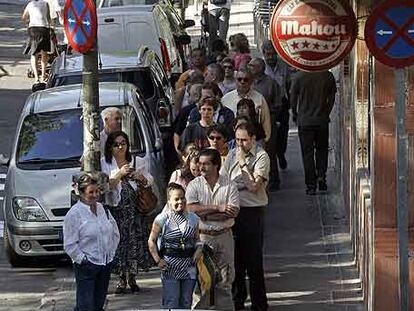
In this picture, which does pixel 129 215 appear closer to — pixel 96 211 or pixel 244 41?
pixel 96 211

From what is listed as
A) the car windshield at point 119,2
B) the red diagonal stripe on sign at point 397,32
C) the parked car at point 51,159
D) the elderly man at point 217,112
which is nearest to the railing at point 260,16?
the car windshield at point 119,2

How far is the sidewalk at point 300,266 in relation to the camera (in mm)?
12953

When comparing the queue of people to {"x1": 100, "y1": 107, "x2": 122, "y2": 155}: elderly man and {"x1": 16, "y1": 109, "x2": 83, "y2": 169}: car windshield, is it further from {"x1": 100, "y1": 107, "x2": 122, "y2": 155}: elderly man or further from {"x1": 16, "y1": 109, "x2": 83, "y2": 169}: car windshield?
{"x1": 16, "y1": 109, "x2": 83, "y2": 169}: car windshield

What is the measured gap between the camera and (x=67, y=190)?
1428 centimetres

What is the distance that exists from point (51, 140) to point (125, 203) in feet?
8.54

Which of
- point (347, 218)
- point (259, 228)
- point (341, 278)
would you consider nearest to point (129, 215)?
point (259, 228)

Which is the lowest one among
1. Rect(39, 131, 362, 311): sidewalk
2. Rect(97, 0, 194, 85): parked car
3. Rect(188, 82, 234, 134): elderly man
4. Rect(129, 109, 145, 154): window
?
Rect(39, 131, 362, 311): sidewalk

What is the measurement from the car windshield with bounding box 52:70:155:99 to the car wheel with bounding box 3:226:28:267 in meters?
3.48

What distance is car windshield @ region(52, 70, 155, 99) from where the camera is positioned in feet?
58.1

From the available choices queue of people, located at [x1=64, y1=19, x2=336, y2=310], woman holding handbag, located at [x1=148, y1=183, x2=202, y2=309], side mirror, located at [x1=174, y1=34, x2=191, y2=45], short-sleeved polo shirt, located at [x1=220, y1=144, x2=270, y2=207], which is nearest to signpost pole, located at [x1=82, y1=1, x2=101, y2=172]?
queue of people, located at [x1=64, y1=19, x2=336, y2=310]

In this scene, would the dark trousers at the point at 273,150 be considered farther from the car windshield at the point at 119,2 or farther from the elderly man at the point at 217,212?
the car windshield at the point at 119,2

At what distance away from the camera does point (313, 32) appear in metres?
10.8

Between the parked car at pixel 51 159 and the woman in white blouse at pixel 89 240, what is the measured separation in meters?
2.60

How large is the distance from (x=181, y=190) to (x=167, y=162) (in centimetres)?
503
